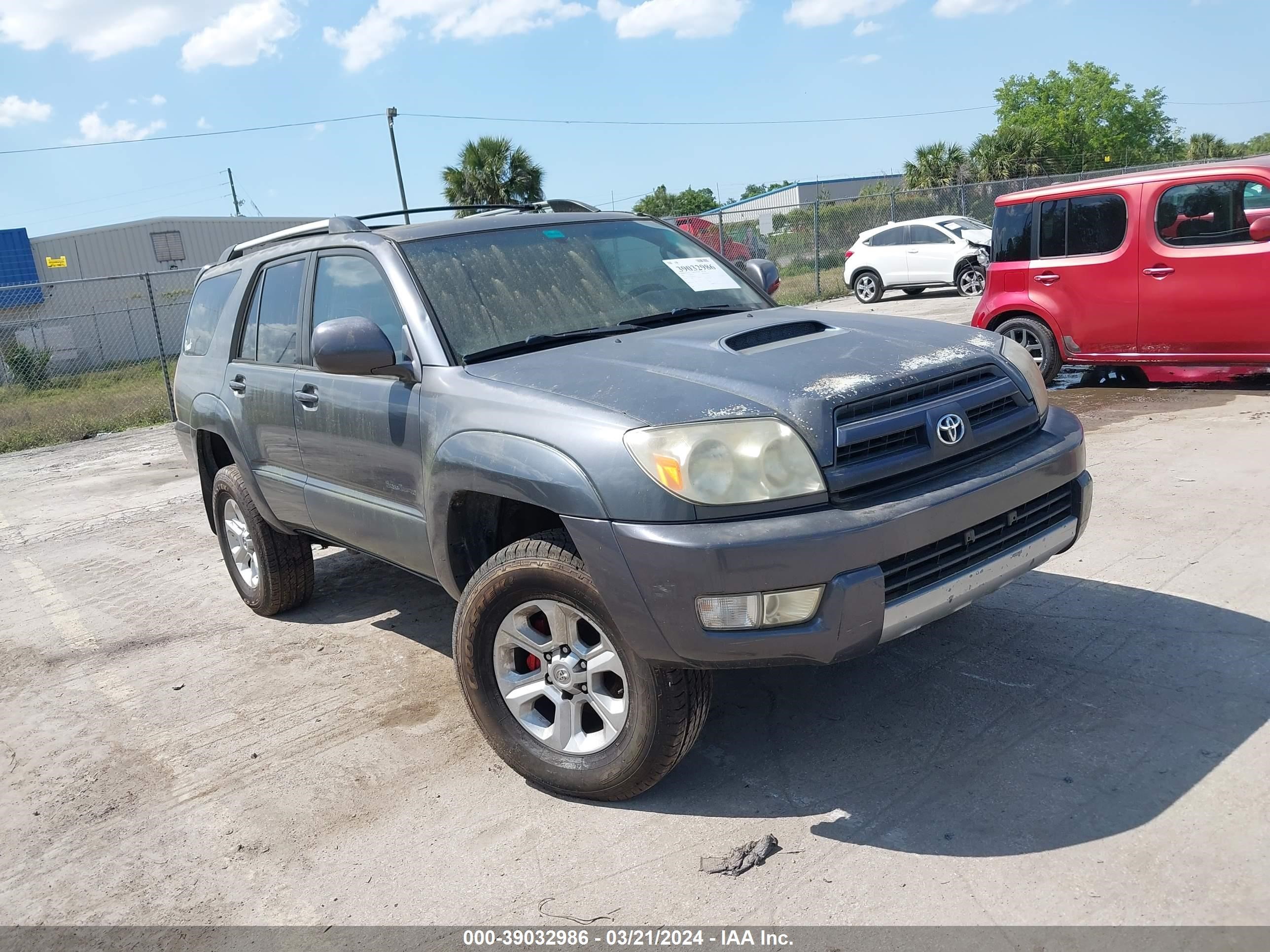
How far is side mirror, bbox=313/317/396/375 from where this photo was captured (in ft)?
11.6

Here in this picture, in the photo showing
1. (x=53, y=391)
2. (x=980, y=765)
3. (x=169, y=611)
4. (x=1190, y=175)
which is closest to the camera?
(x=980, y=765)

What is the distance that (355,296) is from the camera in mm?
4082

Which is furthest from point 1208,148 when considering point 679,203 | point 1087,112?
point 679,203

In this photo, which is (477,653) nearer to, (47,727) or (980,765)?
(980,765)

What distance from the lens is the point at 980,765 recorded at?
3123 mm

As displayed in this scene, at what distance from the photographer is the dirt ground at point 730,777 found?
2.66m

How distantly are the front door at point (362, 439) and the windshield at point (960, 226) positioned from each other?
639 inches

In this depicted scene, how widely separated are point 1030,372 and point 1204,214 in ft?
17.5

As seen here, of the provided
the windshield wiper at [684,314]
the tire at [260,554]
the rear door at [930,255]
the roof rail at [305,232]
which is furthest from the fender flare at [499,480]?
the rear door at [930,255]

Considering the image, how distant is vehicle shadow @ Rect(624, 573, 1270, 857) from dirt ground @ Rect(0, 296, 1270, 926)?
1 centimetres

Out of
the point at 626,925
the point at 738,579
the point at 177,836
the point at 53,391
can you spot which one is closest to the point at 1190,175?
the point at 738,579

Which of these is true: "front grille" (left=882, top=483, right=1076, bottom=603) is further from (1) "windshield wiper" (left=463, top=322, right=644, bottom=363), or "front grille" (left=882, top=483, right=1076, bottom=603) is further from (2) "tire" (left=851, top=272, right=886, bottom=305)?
(2) "tire" (left=851, top=272, right=886, bottom=305)

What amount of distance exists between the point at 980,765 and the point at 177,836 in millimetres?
2600

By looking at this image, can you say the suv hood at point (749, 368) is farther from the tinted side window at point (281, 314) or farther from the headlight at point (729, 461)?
the tinted side window at point (281, 314)
